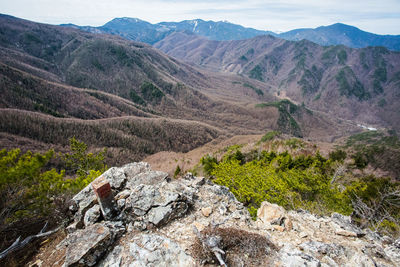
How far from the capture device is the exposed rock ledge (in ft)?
35.2

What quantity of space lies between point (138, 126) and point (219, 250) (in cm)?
14355

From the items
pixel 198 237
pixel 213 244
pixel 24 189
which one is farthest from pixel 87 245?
pixel 24 189

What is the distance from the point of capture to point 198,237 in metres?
11.9

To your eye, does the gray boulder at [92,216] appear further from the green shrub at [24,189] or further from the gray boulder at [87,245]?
the green shrub at [24,189]

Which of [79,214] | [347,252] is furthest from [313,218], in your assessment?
[79,214]

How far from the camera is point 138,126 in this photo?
145 metres

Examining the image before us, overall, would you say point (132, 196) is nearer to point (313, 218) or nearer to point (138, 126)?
→ point (313, 218)

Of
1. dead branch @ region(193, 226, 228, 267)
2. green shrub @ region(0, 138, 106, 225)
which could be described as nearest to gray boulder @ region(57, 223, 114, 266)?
dead branch @ region(193, 226, 228, 267)

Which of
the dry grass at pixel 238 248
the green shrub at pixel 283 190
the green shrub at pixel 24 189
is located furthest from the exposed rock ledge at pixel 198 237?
the green shrub at pixel 283 190

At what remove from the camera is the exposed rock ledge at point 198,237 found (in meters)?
10.7

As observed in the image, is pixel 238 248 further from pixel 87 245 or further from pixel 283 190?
pixel 283 190

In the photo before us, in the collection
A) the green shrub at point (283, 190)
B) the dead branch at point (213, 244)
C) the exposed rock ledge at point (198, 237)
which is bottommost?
the green shrub at point (283, 190)

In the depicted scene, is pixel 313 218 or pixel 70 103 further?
pixel 70 103

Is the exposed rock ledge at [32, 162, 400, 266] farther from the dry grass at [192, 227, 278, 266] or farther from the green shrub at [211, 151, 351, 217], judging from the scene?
the green shrub at [211, 151, 351, 217]
